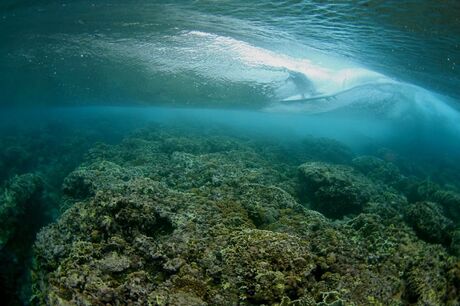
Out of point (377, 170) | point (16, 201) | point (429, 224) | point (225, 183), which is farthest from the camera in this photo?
point (377, 170)

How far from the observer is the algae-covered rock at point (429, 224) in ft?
29.5

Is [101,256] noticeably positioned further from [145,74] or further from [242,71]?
[145,74]

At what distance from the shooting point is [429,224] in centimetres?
912

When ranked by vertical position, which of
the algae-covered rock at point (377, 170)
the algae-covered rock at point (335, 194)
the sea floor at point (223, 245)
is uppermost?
the sea floor at point (223, 245)

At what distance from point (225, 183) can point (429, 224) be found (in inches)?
247

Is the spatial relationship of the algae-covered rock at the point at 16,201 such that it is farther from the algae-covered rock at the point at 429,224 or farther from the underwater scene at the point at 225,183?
the algae-covered rock at the point at 429,224

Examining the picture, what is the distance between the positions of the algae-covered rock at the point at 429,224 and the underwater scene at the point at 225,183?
0.05 metres

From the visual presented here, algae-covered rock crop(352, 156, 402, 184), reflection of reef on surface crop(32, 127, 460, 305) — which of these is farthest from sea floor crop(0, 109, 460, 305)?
algae-covered rock crop(352, 156, 402, 184)

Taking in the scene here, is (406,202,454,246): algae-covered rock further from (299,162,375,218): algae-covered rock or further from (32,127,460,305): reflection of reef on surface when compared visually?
(299,162,375,218): algae-covered rock

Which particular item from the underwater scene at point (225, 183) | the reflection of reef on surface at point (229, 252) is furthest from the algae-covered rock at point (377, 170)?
the reflection of reef on surface at point (229, 252)

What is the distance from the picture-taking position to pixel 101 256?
5789 mm

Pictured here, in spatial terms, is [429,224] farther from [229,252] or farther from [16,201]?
[16,201]

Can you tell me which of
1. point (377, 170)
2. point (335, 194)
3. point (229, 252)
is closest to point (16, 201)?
point (229, 252)

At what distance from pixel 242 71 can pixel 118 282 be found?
68.6ft
